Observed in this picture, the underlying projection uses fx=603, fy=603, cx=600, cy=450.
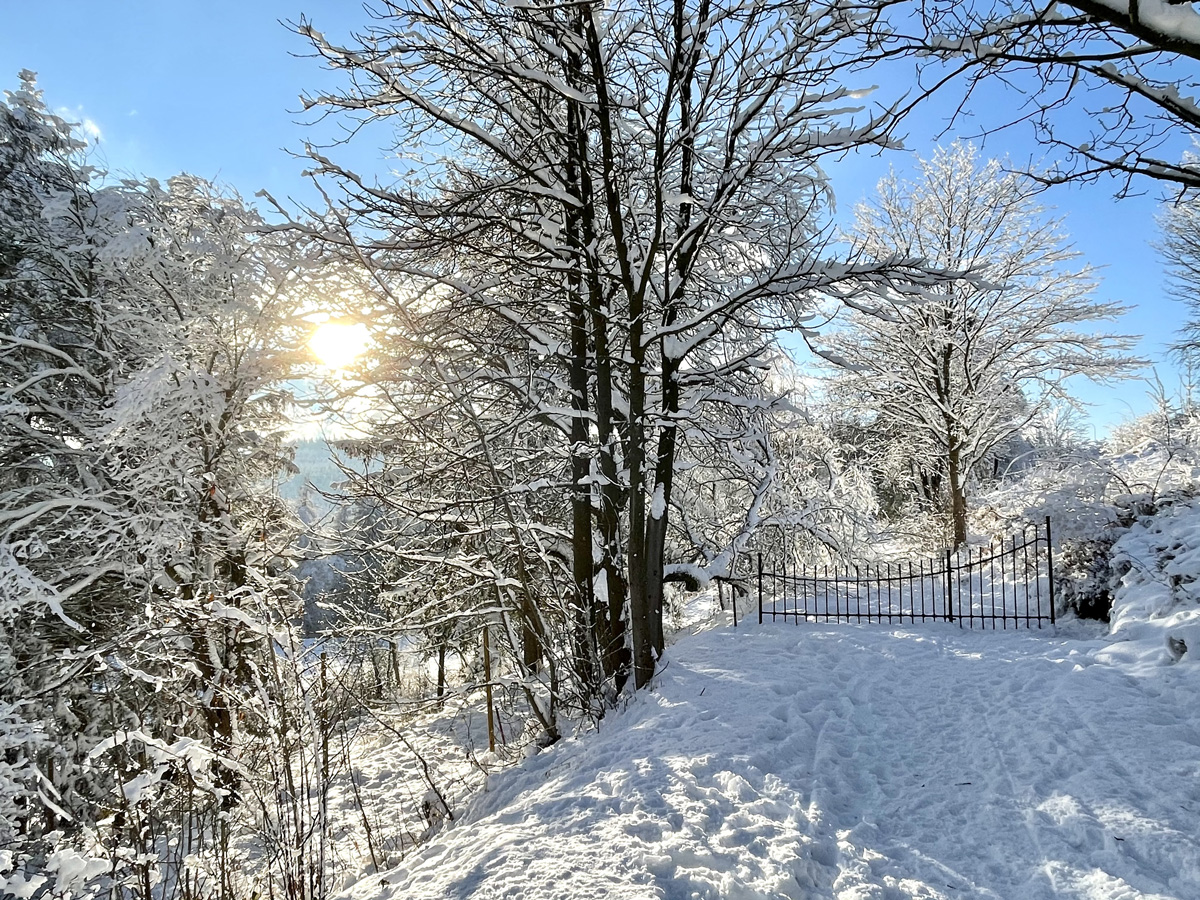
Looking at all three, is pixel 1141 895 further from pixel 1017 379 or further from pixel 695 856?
pixel 1017 379

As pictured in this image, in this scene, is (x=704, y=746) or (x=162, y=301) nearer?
(x=704, y=746)

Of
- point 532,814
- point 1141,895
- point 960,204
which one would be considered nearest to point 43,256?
point 532,814

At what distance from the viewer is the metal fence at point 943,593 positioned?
905cm

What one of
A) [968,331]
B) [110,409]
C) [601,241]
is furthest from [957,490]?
[110,409]

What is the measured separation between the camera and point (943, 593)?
11102 mm

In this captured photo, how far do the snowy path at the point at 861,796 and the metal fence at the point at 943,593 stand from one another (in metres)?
2.84

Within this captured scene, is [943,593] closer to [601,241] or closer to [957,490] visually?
[957,490]

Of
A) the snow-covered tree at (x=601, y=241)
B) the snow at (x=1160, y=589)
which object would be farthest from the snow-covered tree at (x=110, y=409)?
the snow at (x=1160, y=589)

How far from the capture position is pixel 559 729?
6578 millimetres

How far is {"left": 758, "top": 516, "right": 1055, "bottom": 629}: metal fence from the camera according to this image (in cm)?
905

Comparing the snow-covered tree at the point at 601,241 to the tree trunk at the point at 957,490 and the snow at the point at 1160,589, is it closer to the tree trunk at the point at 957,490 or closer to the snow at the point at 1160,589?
the snow at the point at 1160,589

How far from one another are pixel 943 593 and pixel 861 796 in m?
8.16

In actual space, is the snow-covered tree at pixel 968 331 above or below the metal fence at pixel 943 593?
above

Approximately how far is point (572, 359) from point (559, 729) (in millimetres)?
4174
